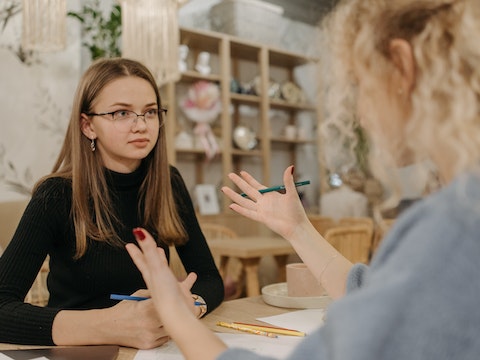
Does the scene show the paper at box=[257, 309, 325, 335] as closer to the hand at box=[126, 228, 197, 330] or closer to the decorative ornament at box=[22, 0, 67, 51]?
the hand at box=[126, 228, 197, 330]

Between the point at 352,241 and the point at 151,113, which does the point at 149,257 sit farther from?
the point at 352,241

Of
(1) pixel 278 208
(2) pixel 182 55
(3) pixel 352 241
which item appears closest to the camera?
(1) pixel 278 208

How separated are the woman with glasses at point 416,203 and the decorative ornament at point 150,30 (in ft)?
7.70

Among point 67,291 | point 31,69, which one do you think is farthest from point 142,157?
point 31,69

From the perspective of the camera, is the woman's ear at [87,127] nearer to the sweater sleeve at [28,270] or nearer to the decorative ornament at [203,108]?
the sweater sleeve at [28,270]

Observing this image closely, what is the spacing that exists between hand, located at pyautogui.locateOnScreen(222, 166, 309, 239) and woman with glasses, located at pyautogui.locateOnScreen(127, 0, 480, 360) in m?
0.38

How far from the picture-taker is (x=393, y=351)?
0.49 m

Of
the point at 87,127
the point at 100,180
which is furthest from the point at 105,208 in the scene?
the point at 87,127

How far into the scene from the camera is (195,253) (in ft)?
5.12

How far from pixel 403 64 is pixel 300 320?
26.7 inches

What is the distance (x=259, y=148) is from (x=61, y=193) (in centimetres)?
387

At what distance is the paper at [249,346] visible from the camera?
899mm

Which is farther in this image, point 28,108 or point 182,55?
point 182,55

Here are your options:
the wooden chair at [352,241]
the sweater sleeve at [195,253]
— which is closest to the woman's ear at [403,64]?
the sweater sleeve at [195,253]
